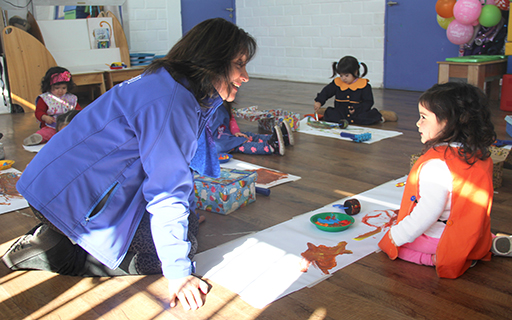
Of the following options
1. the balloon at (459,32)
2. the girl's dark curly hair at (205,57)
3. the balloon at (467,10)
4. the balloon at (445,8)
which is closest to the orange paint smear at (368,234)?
the girl's dark curly hair at (205,57)

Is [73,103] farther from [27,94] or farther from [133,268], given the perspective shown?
[133,268]

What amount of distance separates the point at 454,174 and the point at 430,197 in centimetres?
9

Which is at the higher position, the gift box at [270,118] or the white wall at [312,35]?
the white wall at [312,35]

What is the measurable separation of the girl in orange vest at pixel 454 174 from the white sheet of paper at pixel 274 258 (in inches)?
10.5

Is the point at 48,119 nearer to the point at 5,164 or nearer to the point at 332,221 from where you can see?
the point at 5,164

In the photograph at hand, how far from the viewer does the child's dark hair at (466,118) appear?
1283 mm

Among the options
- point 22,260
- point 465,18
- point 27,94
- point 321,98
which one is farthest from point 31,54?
point 465,18

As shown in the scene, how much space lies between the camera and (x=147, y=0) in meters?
6.07

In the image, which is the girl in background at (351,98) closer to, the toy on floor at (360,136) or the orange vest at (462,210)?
the toy on floor at (360,136)

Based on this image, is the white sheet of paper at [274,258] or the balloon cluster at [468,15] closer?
the white sheet of paper at [274,258]

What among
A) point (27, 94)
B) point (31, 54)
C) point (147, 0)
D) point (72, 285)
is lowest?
point (72, 285)

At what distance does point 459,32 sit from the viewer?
13.5 feet

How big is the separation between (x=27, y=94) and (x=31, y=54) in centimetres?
42

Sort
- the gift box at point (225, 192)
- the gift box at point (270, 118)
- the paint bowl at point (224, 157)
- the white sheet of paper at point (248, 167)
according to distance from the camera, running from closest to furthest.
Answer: the gift box at point (225, 192) < the white sheet of paper at point (248, 167) < the paint bowl at point (224, 157) < the gift box at point (270, 118)
